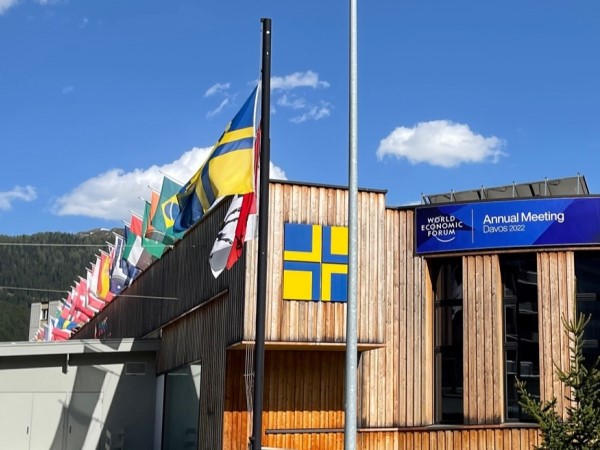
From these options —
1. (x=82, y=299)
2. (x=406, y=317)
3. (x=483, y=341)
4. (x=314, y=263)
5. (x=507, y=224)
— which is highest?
(x=82, y=299)

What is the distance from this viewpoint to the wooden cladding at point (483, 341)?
21.0 m

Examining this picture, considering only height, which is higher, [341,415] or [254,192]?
[254,192]

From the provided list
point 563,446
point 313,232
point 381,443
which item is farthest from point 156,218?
point 563,446

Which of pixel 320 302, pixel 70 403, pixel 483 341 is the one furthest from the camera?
pixel 70 403

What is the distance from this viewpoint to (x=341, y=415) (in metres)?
21.5

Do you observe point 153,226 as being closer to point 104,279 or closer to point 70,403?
point 70,403

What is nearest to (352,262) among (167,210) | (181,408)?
(181,408)

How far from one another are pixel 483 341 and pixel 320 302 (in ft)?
13.2

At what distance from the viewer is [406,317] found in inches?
872

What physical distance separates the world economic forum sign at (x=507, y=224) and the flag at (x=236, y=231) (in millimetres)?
7633

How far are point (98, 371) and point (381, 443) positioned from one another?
11677 mm

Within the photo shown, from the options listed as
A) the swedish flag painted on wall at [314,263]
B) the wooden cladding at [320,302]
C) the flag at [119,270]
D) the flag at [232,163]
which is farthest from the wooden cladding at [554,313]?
the flag at [119,270]

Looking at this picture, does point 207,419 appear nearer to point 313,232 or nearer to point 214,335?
point 214,335

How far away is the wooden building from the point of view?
66.8 ft
